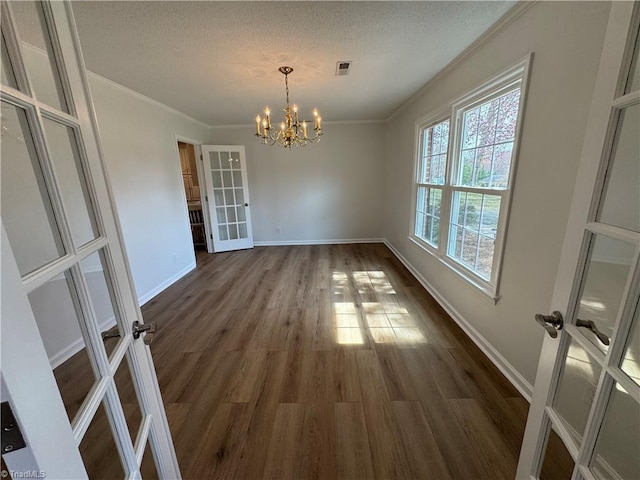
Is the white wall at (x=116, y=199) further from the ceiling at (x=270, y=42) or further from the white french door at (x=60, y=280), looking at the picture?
the ceiling at (x=270, y=42)

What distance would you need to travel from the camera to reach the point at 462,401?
5.54ft

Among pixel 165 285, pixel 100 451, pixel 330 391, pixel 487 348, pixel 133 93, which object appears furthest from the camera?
pixel 165 285

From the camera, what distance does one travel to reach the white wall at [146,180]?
275cm

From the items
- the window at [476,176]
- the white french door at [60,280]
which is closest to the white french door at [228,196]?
the window at [476,176]

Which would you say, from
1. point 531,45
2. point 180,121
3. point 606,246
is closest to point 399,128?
point 531,45

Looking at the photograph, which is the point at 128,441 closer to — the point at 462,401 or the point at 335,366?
the point at 335,366

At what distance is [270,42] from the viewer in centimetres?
200

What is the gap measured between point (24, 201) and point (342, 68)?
260 cm

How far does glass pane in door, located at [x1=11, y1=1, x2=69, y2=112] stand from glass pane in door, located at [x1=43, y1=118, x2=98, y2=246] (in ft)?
0.21

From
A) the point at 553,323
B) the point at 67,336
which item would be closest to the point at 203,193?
the point at 67,336

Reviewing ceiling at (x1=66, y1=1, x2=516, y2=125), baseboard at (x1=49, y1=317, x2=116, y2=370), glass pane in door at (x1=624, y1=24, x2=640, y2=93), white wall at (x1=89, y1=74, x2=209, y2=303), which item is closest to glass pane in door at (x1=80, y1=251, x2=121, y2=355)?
baseboard at (x1=49, y1=317, x2=116, y2=370)

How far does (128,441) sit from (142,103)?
3.65 m

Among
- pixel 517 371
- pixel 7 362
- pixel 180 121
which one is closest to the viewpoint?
pixel 7 362

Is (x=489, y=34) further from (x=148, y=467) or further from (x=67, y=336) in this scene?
(x=148, y=467)
